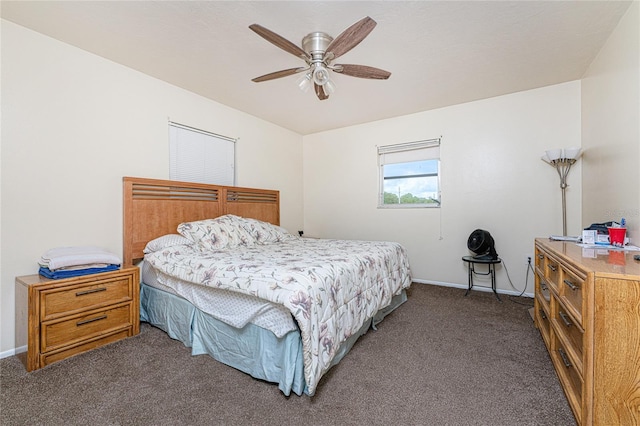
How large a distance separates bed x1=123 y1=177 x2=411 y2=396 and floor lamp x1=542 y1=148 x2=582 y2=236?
1.88 metres

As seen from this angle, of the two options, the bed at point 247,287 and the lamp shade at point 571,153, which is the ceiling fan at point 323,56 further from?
the lamp shade at point 571,153

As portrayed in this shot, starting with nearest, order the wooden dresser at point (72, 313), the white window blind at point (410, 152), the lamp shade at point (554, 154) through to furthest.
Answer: the wooden dresser at point (72, 313) < the lamp shade at point (554, 154) < the white window blind at point (410, 152)

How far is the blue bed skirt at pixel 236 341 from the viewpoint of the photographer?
162cm

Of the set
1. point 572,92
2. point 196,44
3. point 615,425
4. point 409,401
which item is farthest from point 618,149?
point 196,44

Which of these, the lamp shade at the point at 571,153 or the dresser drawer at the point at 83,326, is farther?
the lamp shade at the point at 571,153

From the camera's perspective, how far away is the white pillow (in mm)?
2682

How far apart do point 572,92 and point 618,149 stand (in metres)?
1.29

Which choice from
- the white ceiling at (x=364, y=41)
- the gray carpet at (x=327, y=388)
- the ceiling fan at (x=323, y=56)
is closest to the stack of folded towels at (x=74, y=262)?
the gray carpet at (x=327, y=388)

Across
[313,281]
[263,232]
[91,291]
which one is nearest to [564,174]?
[313,281]

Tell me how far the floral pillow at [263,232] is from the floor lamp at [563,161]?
3.25m

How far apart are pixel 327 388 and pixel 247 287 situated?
797mm

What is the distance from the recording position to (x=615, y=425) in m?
1.13

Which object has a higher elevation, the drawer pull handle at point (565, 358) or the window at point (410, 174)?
the window at point (410, 174)

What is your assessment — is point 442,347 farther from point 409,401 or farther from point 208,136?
point 208,136
